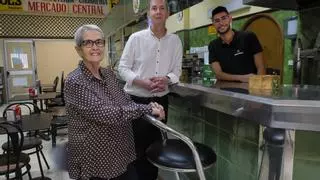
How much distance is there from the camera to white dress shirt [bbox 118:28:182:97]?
208cm

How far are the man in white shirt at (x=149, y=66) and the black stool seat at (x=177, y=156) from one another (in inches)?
20.6

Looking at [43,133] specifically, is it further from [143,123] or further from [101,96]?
[101,96]

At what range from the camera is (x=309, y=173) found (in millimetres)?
1267

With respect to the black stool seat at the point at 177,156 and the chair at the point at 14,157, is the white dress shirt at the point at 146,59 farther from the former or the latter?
the chair at the point at 14,157

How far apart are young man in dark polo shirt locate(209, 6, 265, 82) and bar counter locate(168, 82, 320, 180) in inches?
31.2

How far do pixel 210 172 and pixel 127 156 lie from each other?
2.61 ft

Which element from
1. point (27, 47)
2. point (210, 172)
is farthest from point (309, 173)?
point (27, 47)

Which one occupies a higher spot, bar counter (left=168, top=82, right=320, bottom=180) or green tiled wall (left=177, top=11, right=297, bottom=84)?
green tiled wall (left=177, top=11, right=297, bottom=84)

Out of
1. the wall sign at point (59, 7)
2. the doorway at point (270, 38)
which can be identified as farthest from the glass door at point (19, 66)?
the doorway at point (270, 38)

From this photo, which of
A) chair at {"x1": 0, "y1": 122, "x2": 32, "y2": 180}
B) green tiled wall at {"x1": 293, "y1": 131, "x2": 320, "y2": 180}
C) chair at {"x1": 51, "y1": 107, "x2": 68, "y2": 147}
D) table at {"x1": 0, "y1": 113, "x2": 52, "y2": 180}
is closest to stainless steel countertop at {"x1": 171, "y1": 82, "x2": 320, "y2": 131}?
green tiled wall at {"x1": 293, "y1": 131, "x2": 320, "y2": 180}

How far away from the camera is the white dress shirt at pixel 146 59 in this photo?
2078mm

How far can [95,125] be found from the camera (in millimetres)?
1532

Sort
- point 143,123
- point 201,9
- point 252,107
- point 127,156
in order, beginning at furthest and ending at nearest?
point 201,9, point 143,123, point 127,156, point 252,107

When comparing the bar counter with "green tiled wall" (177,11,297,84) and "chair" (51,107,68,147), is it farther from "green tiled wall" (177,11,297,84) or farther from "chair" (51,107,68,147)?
"chair" (51,107,68,147)
